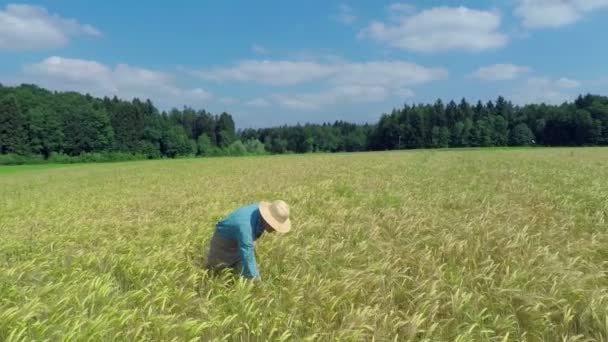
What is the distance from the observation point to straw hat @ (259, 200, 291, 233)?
18.5ft

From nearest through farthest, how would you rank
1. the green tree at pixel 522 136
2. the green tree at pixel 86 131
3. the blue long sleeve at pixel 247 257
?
the blue long sleeve at pixel 247 257, the green tree at pixel 86 131, the green tree at pixel 522 136

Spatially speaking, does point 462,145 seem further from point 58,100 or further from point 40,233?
point 40,233

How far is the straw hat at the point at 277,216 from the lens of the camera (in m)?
5.64

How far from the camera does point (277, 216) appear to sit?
5.73 meters

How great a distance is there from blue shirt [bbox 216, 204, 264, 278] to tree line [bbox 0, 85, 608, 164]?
88.1m

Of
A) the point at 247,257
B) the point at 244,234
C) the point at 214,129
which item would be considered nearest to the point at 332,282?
the point at 247,257

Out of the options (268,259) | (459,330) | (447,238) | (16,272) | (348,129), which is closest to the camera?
(459,330)

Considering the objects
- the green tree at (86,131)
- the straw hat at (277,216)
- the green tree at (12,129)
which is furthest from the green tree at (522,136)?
the straw hat at (277,216)

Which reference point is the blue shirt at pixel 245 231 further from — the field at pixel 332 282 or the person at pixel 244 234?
the field at pixel 332 282

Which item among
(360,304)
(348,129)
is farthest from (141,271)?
(348,129)

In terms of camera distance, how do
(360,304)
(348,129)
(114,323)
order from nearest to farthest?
1. (114,323)
2. (360,304)
3. (348,129)

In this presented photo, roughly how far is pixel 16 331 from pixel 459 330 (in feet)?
12.6

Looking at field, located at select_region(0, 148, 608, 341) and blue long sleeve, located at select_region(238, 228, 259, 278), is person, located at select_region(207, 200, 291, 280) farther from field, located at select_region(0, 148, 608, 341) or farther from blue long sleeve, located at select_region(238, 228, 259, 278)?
field, located at select_region(0, 148, 608, 341)

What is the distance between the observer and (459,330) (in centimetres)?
427
